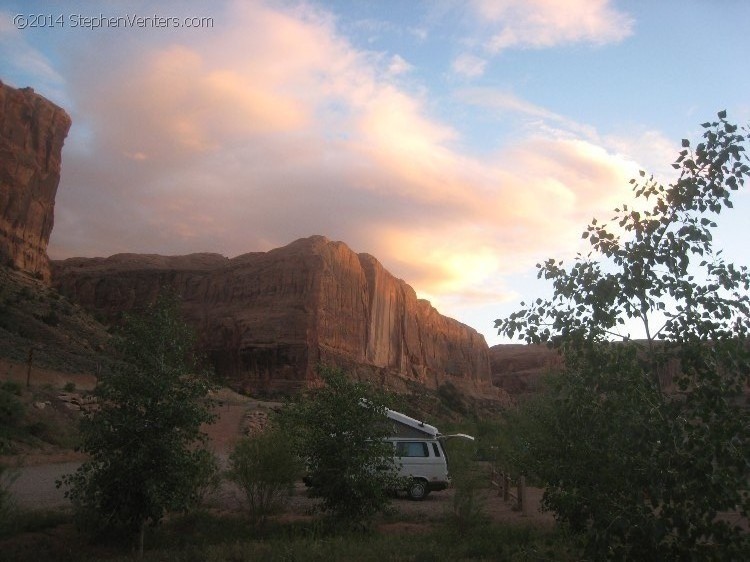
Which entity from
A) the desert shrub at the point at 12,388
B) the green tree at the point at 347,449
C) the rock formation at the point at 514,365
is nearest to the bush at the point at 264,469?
the green tree at the point at 347,449

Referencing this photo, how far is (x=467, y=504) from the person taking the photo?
46.4 ft

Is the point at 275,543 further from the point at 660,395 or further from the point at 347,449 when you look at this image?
the point at 660,395

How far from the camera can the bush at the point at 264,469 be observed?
47.5 feet

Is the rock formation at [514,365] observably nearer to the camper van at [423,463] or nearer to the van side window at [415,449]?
the camper van at [423,463]

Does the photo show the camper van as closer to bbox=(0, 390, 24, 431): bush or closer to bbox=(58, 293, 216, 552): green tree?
bbox=(58, 293, 216, 552): green tree

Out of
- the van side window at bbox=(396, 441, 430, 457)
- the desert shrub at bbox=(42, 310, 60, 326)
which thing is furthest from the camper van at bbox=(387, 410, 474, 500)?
the desert shrub at bbox=(42, 310, 60, 326)

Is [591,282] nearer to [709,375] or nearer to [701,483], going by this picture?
[709,375]

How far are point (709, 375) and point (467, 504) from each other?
409 inches

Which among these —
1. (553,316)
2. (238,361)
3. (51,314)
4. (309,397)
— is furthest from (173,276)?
(553,316)

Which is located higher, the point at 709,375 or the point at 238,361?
the point at 238,361

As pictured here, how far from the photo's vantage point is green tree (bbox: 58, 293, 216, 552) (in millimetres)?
10969

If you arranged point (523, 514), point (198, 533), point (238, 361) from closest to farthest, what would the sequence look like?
point (198, 533) → point (523, 514) → point (238, 361)

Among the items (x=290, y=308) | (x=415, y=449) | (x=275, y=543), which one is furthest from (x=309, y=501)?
(x=290, y=308)

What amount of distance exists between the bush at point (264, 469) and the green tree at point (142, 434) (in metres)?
2.88
